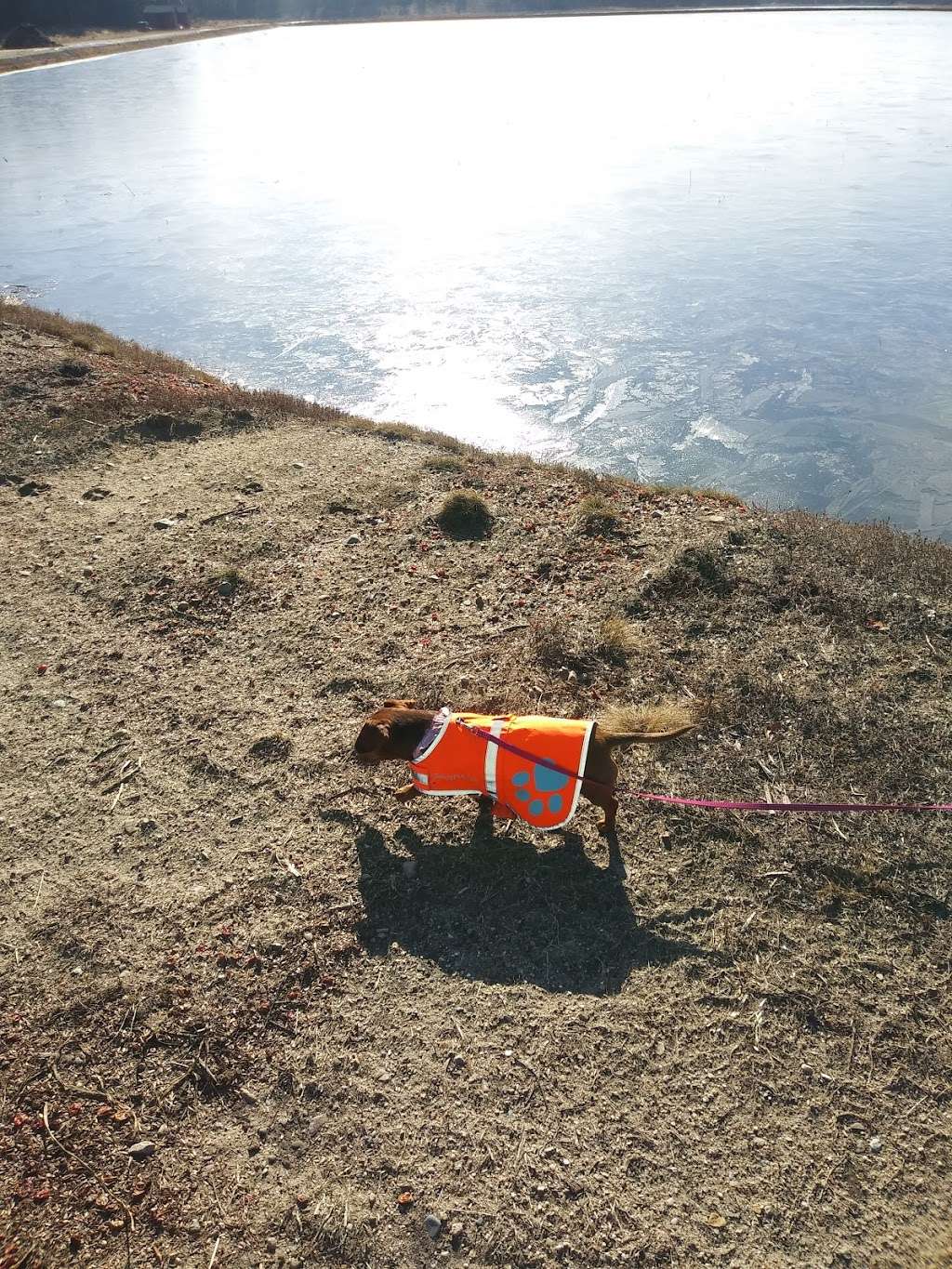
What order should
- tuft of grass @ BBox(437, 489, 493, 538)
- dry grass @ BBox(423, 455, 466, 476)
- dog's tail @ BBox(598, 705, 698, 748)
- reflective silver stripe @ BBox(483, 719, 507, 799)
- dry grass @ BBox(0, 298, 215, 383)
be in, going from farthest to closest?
dry grass @ BBox(0, 298, 215, 383) < dry grass @ BBox(423, 455, 466, 476) < tuft of grass @ BBox(437, 489, 493, 538) < dog's tail @ BBox(598, 705, 698, 748) < reflective silver stripe @ BBox(483, 719, 507, 799)

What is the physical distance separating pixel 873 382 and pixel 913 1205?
1401 centimetres

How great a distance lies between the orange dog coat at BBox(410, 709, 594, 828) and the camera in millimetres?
4242

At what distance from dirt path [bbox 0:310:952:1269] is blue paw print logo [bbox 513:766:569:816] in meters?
0.59

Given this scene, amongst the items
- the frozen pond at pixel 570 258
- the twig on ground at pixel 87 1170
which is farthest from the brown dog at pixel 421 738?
the frozen pond at pixel 570 258

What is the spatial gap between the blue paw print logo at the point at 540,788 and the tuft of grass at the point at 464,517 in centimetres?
436

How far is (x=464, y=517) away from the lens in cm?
834

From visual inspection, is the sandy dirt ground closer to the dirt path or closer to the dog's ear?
the dirt path

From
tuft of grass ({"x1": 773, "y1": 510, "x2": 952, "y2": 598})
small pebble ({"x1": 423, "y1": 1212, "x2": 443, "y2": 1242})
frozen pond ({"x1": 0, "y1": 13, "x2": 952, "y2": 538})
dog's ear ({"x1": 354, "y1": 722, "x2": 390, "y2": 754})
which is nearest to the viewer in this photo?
small pebble ({"x1": 423, "y1": 1212, "x2": 443, "y2": 1242})

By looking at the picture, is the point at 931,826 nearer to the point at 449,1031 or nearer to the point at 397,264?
the point at 449,1031

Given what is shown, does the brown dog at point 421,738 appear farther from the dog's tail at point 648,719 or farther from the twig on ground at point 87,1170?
the twig on ground at point 87,1170

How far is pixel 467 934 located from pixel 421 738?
111cm

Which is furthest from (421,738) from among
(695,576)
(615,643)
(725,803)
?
(695,576)

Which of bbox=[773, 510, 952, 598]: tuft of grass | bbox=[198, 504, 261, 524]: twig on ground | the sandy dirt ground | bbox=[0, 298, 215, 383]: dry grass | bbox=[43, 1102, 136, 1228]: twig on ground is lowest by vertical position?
bbox=[43, 1102, 136, 1228]: twig on ground

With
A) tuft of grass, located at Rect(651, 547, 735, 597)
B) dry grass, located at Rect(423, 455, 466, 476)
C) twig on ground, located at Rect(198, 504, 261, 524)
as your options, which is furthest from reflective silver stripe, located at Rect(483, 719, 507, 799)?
dry grass, located at Rect(423, 455, 466, 476)
